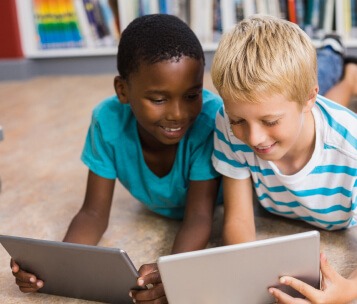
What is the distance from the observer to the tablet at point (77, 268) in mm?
1071

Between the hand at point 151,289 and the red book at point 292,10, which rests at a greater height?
the red book at point 292,10

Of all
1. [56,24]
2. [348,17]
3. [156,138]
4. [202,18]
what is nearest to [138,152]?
[156,138]

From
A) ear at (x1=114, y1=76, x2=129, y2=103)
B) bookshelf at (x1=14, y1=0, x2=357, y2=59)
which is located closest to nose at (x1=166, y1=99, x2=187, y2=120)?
ear at (x1=114, y1=76, x2=129, y2=103)

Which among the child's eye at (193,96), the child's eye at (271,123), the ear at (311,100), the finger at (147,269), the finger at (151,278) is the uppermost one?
the ear at (311,100)

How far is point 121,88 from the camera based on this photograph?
1.32m

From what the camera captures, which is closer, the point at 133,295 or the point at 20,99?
the point at 133,295

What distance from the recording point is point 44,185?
1808mm

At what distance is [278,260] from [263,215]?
21.1 inches

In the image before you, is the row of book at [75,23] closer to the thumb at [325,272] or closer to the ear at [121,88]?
the ear at [121,88]

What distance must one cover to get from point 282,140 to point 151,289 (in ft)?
1.18

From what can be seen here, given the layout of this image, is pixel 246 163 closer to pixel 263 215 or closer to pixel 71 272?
pixel 263 215

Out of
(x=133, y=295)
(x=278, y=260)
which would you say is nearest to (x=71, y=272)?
(x=133, y=295)

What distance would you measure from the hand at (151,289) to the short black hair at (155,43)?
400 millimetres

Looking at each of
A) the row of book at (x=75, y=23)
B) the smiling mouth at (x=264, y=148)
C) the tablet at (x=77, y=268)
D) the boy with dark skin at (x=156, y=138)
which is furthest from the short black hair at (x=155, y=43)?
the row of book at (x=75, y=23)
